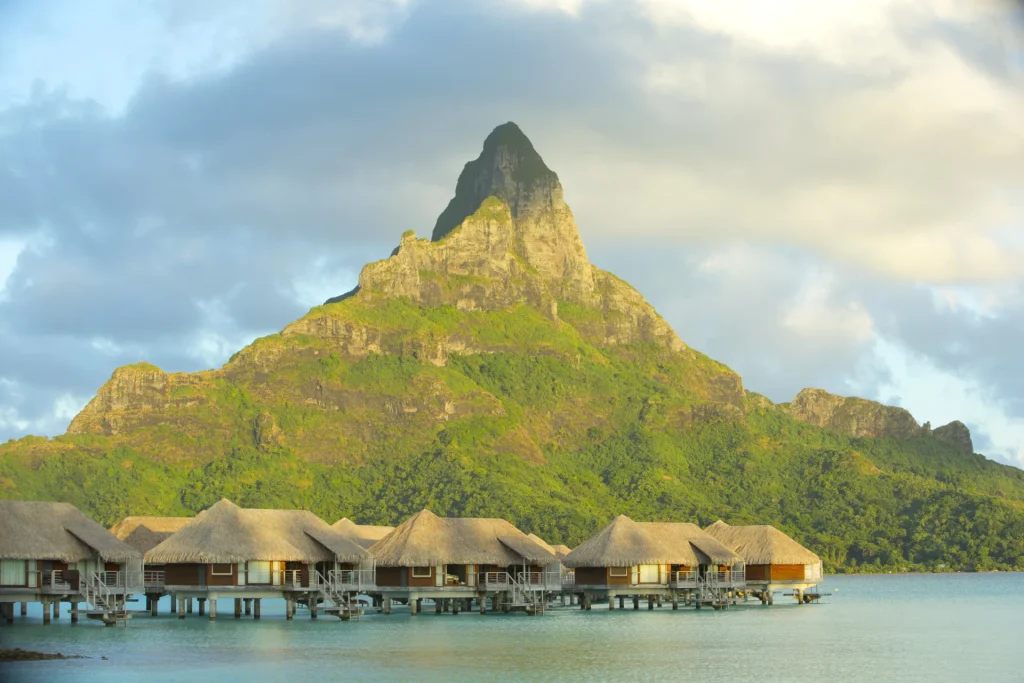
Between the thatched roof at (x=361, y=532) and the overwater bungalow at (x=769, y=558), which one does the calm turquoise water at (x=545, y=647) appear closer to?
the overwater bungalow at (x=769, y=558)

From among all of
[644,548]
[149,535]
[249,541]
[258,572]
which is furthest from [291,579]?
[644,548]

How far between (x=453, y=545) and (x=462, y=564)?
1.14 metres

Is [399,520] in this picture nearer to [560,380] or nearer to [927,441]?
[560,380]

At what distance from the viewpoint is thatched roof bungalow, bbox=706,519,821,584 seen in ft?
238

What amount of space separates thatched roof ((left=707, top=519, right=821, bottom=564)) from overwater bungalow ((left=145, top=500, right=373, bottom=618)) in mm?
20885

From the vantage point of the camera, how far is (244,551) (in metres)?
54.8

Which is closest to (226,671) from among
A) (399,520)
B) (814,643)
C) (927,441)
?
(814,643)

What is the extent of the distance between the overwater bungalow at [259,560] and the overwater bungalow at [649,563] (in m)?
10.5

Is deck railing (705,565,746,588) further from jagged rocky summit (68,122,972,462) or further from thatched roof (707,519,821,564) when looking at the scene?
jagged rocky summit (68,122,972,462)

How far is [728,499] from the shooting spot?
145250mm

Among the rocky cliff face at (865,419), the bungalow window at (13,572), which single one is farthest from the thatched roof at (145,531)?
the rocky cliff face at (865,419)

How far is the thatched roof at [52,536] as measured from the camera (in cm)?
5159

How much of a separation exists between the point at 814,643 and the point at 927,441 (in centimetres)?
12739

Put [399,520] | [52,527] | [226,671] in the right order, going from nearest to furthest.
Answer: [226,671] → [52,527] → [399,520]
